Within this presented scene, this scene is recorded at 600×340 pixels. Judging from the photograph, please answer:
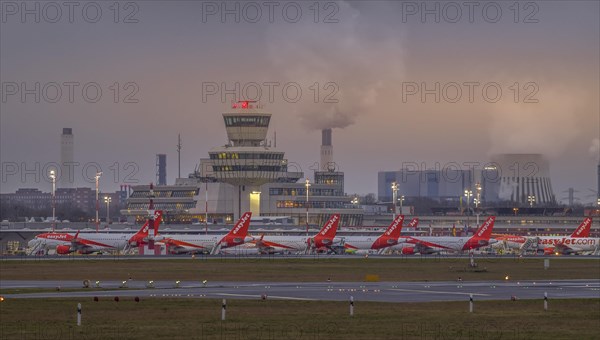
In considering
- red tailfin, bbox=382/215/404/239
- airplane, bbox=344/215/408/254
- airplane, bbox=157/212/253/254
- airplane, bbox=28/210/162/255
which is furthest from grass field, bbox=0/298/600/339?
red tailfin, bbox=382/215/404/239

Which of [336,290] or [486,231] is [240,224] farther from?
[336,290]

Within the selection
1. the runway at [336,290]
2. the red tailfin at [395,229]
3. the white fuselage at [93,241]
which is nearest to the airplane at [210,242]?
the white fuselage at [93,241]

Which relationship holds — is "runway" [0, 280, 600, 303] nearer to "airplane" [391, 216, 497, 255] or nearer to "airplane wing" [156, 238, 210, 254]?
"airplane" [391, 216, 497, 255]

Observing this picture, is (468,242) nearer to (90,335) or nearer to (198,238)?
(198,238)

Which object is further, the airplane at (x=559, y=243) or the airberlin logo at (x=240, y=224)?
the airplane at (x=559, y=243)

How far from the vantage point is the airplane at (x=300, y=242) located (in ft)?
541

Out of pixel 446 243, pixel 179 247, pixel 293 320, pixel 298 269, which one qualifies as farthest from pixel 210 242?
pixel 293 320

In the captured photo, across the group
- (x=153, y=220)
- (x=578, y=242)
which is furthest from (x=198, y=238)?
(x=578, y=242)

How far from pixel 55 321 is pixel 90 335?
685 centimetres

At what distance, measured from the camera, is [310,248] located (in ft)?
552

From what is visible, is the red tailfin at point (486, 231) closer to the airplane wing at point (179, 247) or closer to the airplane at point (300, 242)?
the airplane at point (300, 242)

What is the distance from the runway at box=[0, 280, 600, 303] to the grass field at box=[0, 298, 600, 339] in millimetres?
4477

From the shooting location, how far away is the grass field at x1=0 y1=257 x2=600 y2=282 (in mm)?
100438

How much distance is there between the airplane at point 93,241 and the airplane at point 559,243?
55.9 meters
